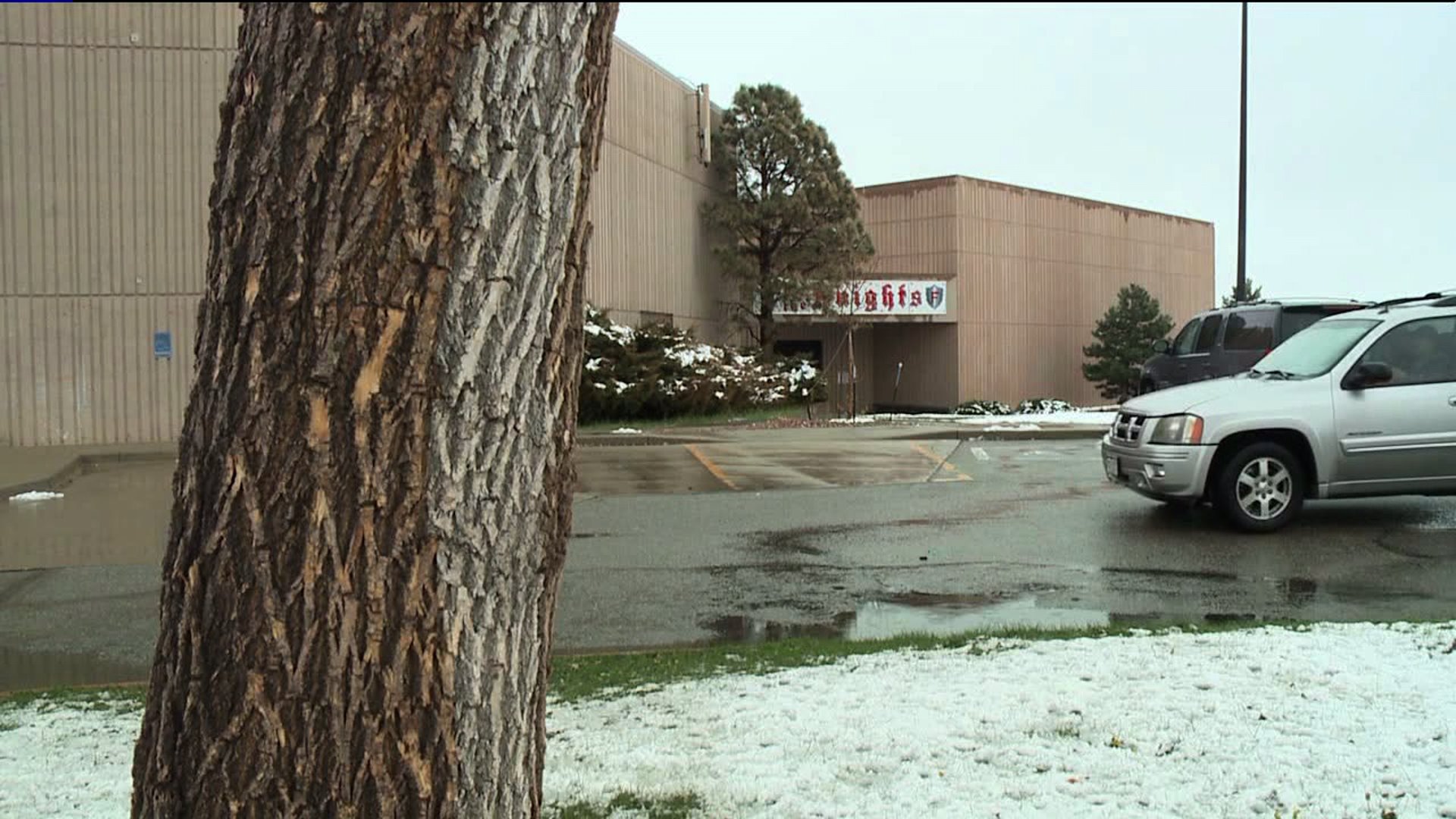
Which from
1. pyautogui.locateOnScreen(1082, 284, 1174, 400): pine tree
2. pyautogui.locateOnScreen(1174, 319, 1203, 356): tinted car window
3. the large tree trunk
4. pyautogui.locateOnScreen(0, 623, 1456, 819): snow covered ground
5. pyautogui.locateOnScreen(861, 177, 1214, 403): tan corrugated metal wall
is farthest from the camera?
pyautogui.locateOnScreen(861, 177, 1214, 403): tan corrugated metal wall

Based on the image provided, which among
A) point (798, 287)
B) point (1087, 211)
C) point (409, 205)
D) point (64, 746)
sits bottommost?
point (64, 746)

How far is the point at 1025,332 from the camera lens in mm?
35625

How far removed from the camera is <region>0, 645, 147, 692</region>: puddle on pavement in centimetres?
628

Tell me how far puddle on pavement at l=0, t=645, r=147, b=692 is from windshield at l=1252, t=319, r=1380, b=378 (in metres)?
8.42

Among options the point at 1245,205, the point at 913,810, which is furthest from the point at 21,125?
the point at 1245,205

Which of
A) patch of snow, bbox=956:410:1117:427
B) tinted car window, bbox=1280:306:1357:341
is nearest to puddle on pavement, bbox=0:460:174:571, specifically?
patch of snow, bbox=956:410:1117:427

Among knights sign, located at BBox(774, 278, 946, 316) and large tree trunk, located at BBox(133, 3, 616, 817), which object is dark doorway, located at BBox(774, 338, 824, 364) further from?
large tree trunk, located at BBox(133, 3, 616, 817)

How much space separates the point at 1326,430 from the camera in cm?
959

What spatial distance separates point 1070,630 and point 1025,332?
3009 centimetres

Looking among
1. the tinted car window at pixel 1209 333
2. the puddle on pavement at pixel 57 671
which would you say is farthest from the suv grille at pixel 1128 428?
the tinted car window at pixel 1209 333

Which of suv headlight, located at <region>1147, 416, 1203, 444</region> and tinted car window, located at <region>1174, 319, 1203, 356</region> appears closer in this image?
suv headlight, located at <region>1147, 416, 1203, 444</region>

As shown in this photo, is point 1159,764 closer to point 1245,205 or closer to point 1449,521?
point 1449,521

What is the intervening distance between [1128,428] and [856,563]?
110 inches

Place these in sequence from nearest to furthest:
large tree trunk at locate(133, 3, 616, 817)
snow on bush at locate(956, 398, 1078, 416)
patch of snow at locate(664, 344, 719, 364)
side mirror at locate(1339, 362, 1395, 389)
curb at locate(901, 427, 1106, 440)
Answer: large tree trunk at locate(133, 3, 616, 817) < side mirror at locate(1339, 362, 1395, 389) < curb at locate(901, 427, 1106, 440) < patch of snow at locate(664, 344, 719, 364) < snow on bush at locate(956, 398, 1078, 416)
